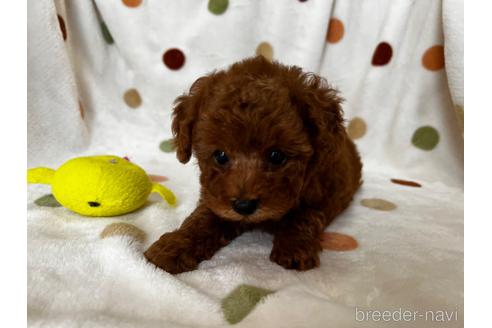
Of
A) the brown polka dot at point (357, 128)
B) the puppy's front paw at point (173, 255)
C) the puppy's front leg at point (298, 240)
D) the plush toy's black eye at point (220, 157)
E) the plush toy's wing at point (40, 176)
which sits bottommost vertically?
the plush toy's wing at point (40, 176)

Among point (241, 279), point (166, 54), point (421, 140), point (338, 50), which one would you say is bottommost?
point (241, 279)

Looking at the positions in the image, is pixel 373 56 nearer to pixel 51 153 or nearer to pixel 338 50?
pixel 338 50

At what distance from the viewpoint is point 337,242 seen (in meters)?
1.86

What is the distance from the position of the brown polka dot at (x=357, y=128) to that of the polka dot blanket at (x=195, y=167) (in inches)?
0.6

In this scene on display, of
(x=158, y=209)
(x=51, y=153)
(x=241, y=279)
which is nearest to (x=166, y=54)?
(x=51, y=153)

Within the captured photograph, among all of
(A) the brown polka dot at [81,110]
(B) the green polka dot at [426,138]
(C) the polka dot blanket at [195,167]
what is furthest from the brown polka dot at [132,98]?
(B) the green polka dot at [426,138]

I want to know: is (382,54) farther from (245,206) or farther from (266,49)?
(245,206)

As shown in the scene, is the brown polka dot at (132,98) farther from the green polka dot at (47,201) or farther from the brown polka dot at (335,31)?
the brown polka dot at (335,31)

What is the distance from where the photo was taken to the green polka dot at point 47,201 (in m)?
2.08

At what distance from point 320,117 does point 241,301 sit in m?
0.74

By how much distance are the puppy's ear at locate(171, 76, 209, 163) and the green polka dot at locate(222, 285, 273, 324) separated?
63 centimetres

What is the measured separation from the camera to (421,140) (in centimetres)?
294

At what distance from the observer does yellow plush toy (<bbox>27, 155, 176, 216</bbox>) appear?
187 centimetres

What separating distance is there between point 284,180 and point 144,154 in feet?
5.40
